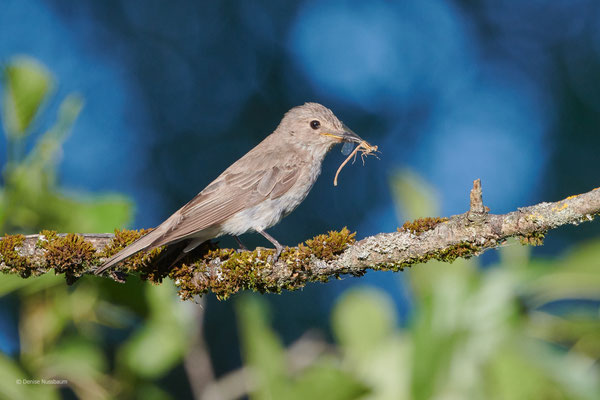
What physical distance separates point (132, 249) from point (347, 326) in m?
1.50

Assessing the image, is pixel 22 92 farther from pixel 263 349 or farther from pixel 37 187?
pixel 263 349

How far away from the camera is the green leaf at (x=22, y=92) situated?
240cm

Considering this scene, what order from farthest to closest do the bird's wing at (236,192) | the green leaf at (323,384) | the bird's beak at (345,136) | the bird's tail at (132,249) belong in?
1. the bird's beak at (345,136)
2. the bird's wing at (236,192)
3. the bird's tail at (132,249)
4. the green leaf at (323,384)

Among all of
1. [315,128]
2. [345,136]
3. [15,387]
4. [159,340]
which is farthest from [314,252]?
[315,128]

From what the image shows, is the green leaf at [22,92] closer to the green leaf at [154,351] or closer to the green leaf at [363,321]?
the green leaf at [154,351]

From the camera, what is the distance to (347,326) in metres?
2.07

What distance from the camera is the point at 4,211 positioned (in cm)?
238

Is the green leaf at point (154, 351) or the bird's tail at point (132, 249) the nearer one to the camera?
the green leaf at point (154, 351)

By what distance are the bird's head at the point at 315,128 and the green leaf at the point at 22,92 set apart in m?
3.17

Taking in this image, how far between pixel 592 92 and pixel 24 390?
12.9 m

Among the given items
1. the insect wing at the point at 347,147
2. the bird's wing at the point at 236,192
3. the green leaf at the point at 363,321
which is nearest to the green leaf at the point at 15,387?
the green leaf at the point at 363,321

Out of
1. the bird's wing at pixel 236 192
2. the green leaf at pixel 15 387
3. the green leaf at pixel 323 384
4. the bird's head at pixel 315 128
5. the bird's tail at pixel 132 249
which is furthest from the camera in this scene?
the bird's head at pixel 315 128

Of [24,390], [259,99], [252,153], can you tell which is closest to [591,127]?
[259,99]

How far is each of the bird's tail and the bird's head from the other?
7.89 ft
